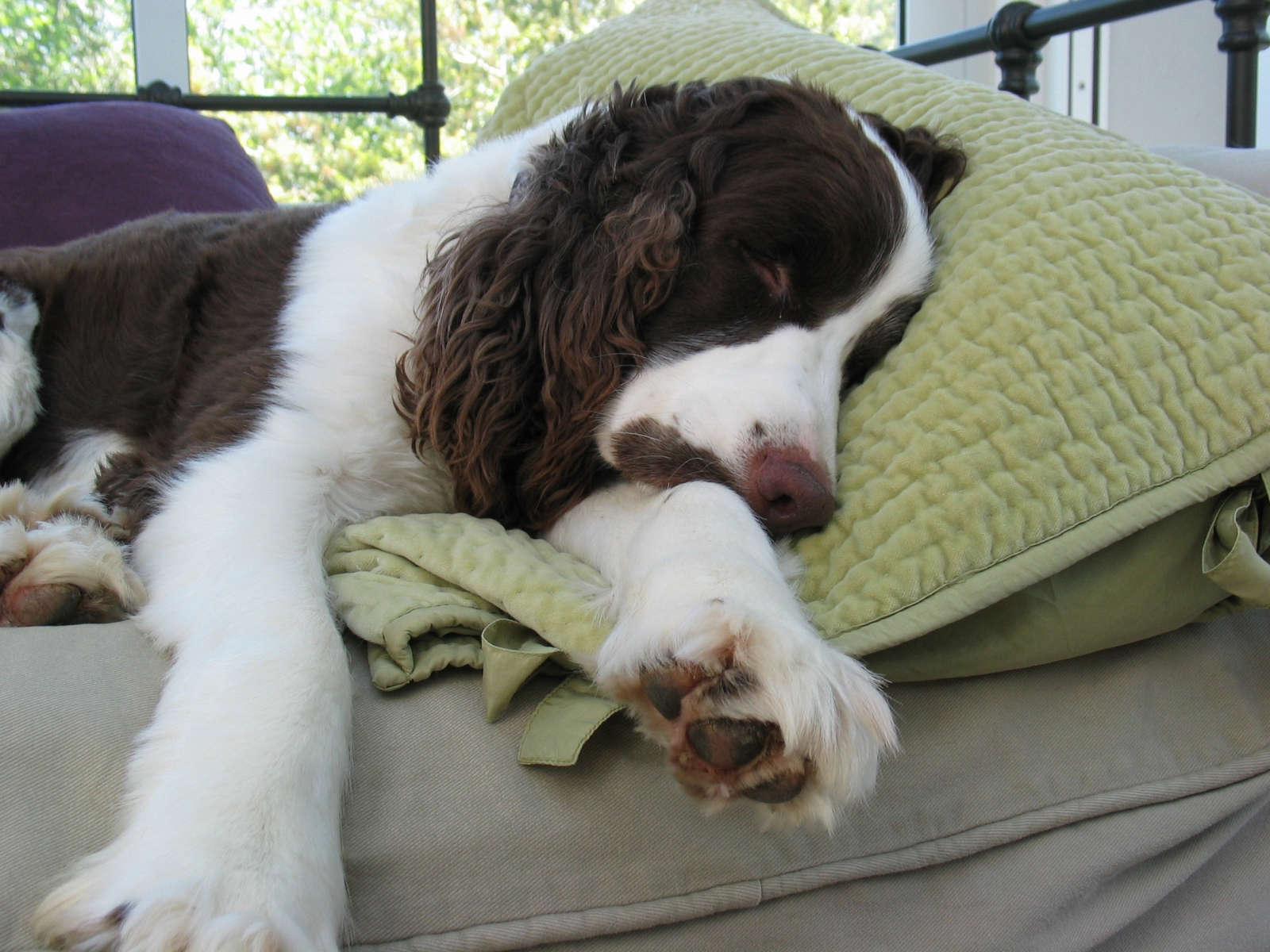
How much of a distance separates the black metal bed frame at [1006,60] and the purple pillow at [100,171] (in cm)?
89

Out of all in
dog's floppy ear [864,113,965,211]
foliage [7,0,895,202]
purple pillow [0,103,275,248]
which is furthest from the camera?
foliage [7,0,895,202]

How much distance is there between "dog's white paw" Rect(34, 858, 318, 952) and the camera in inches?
30.1

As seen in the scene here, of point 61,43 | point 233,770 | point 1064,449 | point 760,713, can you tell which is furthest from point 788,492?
point 61,43

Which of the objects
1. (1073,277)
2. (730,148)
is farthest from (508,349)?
(1073,277)

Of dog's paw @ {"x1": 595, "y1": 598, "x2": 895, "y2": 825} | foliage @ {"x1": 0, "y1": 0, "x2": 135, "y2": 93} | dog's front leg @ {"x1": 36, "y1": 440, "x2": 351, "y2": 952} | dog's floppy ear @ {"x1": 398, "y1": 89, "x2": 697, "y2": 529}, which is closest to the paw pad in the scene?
dog's paw @ {"x1": 595, "y1": 598, "x2": 895, "y2": 825}

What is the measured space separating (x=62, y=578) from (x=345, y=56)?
15.5ft

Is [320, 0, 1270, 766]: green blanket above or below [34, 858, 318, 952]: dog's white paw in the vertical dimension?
above

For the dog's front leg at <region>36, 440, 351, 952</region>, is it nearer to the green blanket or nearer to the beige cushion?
the beige cushion

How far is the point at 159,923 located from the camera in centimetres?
78

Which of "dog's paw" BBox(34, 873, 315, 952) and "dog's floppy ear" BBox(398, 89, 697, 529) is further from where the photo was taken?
"dog's floppy ear" BBox(398, 89, 697, 529)

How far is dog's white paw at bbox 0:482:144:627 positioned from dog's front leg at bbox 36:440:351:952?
0.32 feet

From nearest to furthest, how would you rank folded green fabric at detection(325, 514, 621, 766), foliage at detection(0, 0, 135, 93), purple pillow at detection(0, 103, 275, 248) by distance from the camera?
1. folded green fabric at detection(325, 514, 621, 766)
2. purple pillow at detection(0, 103, 275, 248)
3. foliage at detection(0, 0, 135, 93)

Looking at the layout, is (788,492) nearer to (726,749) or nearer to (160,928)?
(726,749)

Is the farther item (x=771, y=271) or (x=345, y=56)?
(x=345, y=56)
